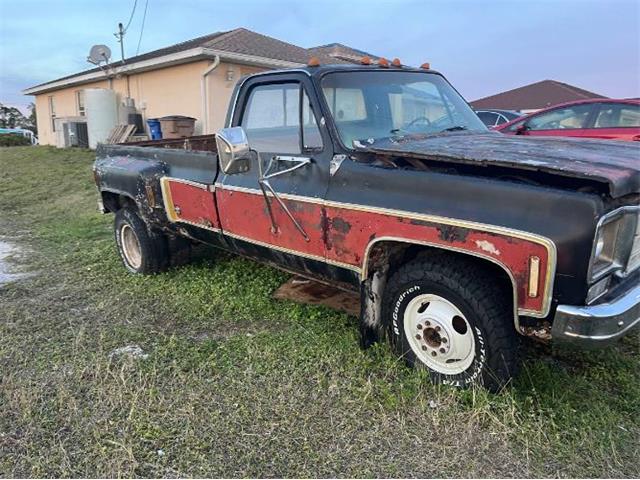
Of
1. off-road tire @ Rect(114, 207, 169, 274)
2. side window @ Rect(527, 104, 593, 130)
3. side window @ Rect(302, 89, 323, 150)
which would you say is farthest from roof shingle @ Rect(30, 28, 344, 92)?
side window @ Rect(302, 89, 323, 150)

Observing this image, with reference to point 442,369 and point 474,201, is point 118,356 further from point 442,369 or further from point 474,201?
point 474,201

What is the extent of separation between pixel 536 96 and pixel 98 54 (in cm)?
1977

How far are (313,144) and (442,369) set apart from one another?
1625 millimetres

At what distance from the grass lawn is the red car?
420 cm

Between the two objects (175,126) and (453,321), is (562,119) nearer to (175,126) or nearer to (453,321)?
(453,321)

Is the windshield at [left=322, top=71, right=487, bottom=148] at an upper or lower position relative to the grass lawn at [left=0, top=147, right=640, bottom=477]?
upper

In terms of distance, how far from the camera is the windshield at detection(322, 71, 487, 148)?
3500 millimetres

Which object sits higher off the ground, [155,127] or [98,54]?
[98,54]

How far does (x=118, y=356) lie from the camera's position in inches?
142

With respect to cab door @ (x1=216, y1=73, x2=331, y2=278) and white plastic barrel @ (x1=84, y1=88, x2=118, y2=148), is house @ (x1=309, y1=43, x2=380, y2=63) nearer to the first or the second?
cab door @ (x1=216, y1=73, x2=331, y2=278)

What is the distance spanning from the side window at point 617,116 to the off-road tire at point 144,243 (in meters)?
6.08

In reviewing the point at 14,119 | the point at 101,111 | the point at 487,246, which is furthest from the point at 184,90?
the point at 14,119

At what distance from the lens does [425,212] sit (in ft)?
9.30

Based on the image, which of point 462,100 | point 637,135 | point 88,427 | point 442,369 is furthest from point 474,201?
point 637,135
